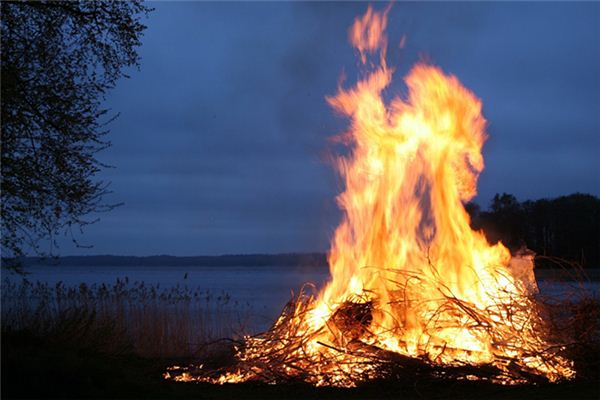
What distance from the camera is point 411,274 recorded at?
925 centimetres

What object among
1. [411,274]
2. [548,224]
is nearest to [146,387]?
[411,274]

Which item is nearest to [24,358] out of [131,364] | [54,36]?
[131,364]

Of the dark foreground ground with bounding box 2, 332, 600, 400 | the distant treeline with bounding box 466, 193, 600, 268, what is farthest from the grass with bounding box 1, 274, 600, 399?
the distant treeline with bounding box 466, 193, 600, 268

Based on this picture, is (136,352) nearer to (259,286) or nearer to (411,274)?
(411,274)

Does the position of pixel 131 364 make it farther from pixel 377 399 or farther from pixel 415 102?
pixel 415 102

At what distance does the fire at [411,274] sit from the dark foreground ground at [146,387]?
1.06 ft

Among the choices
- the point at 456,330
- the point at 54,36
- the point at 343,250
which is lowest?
the point at 456,330

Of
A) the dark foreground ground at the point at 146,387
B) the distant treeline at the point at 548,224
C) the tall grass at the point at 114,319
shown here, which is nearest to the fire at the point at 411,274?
the dark foreground ground at the point at 146,387

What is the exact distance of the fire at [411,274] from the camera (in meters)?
8.37

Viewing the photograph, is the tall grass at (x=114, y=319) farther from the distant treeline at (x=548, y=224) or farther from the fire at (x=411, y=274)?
the distant treeline at (x=548, y=224)

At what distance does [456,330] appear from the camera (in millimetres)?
8805

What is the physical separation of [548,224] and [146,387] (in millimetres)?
17209

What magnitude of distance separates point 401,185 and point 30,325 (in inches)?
242

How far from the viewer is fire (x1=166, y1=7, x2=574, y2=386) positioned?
837 centimetres
